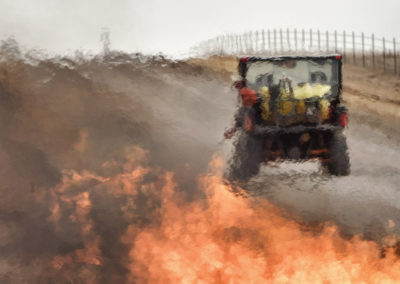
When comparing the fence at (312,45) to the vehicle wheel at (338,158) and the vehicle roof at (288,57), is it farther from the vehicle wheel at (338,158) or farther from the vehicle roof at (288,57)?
the vehicle wheel at (338,158)

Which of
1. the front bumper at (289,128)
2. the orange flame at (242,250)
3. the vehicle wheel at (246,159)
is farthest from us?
the vehicle wheel at (246,159)

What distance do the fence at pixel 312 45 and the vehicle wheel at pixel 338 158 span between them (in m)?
2.97

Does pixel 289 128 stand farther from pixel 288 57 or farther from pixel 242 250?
pixel 242 250

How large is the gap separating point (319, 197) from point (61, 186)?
500cm

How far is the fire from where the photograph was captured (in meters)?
7.32

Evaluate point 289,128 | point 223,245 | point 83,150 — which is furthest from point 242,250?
point 83,150

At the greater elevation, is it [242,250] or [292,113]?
[292,113]

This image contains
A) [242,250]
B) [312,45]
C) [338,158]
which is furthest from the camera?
[312,45]

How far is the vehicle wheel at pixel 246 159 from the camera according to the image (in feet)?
31.0

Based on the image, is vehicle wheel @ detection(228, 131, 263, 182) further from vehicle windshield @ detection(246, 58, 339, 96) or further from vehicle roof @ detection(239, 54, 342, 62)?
vehicle roof @ detection(239, 54, 342, 62)

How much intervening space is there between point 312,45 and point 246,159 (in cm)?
684

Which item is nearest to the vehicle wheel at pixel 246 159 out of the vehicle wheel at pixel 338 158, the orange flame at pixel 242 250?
the orange flame at pixel 242 250

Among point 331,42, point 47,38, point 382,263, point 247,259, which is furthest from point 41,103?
point 331,42

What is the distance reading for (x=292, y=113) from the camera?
9.24m
